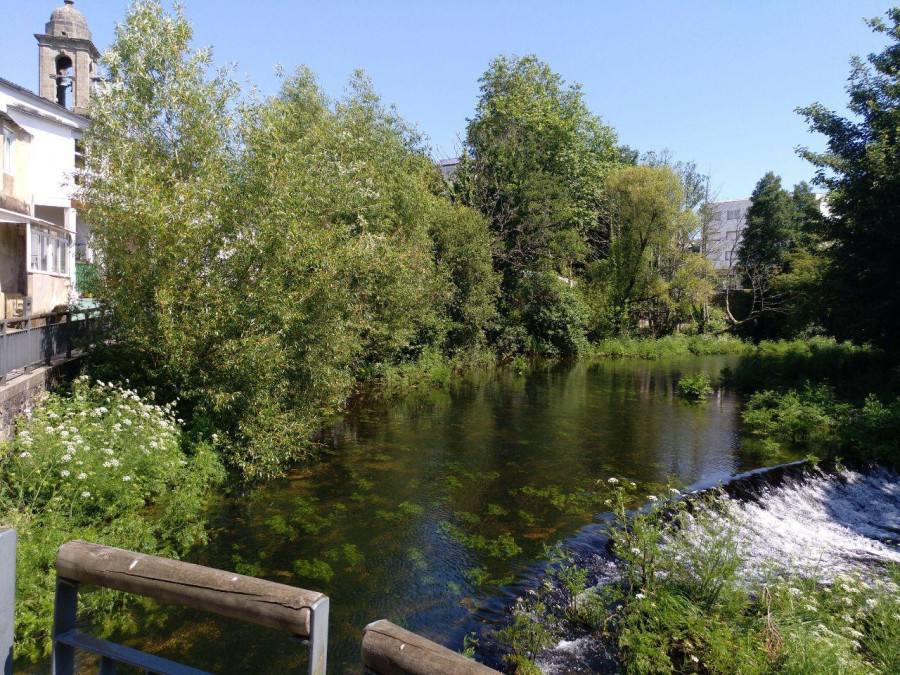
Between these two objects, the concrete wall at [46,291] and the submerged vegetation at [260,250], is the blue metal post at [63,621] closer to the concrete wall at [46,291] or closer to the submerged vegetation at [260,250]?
the submerged vegetation at [260,250]

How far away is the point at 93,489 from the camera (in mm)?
8070

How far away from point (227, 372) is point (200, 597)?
1004 cm

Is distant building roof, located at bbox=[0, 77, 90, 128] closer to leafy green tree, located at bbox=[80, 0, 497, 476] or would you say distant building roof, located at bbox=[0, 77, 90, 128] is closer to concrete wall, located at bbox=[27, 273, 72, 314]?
concrete wall, located at bbox=[27, 273, 72, 314]

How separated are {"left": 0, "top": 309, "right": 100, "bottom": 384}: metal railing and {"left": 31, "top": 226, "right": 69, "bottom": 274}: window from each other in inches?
312

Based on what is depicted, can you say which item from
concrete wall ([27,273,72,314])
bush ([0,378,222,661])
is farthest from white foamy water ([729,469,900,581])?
concrete wall ([27,273,72,314])

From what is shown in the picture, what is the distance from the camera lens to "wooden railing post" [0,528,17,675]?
2.22 metres

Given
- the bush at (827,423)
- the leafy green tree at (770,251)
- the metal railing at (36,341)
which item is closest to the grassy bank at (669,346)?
the leafy green tree at (770,251)

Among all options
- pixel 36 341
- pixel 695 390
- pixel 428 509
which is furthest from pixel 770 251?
pixel 36 341

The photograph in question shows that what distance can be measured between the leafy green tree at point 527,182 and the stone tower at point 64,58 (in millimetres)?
24393

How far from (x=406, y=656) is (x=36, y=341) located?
12.3m

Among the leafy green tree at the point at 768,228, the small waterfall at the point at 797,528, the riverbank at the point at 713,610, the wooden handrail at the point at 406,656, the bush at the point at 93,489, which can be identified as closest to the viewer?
the wooden handrail at the point at 406,656

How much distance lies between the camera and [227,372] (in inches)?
453

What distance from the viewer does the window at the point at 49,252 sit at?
765 inches

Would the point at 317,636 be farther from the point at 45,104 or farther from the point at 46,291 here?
the point at 45,104
